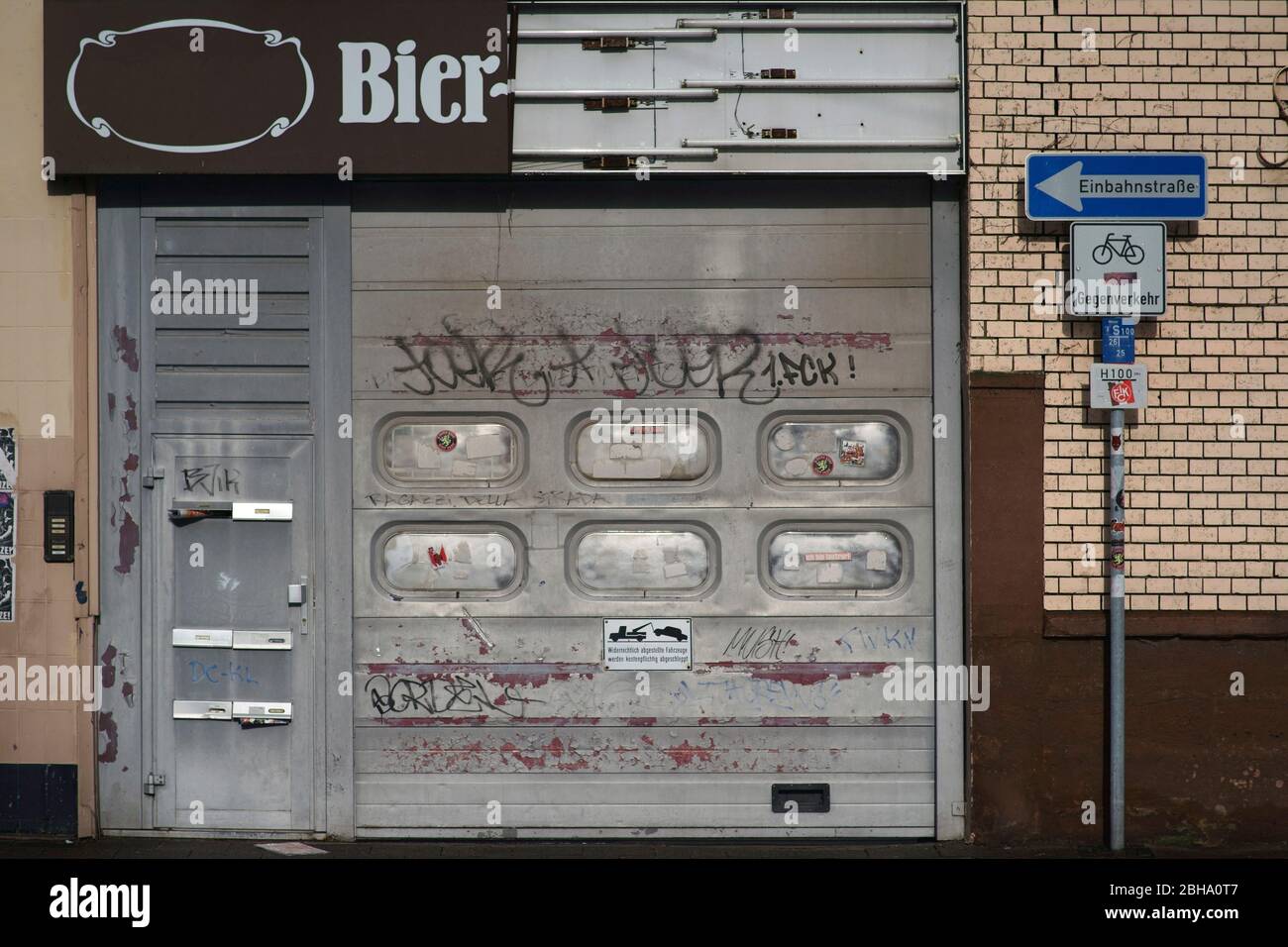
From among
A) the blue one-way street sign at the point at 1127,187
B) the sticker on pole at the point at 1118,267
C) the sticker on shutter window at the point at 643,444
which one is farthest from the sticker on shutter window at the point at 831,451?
the blue one-way street sign at the point at 1127,187

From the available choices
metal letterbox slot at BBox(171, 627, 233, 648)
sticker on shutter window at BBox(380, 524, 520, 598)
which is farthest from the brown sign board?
metal letterbox slot at BBox(171, 627, 233, 648)

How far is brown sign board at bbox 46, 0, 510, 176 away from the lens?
5.78m

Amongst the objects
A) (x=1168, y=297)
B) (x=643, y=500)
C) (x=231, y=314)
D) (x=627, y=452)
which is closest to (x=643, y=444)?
(x=627, y=452)

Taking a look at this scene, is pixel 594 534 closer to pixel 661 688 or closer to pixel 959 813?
pixel 661 688

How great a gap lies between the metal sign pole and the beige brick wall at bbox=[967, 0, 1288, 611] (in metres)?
0.10

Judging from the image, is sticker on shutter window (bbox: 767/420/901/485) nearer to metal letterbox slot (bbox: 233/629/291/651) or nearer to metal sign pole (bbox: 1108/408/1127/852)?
metal sign pole (bbox: 1108/408/1127/852)

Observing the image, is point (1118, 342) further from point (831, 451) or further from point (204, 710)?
point (204, 710)

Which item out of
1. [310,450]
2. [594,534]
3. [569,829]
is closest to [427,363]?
[310,450]

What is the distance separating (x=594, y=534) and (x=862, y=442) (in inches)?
56.5

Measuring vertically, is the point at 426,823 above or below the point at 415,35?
below

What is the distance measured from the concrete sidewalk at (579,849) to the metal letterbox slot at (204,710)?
0.62 m

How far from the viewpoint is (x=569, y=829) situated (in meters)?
6.01

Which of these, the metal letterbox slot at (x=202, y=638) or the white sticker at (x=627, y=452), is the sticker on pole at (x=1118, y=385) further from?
the metal letterbox slot at (x=202, y=638)

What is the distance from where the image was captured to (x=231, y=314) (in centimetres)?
598
